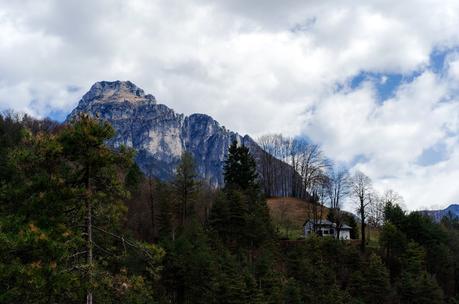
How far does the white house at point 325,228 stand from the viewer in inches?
2440

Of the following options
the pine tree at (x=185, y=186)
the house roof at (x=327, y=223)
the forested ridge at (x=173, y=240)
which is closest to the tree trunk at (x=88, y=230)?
the forested ridge at (x=173, y=240)

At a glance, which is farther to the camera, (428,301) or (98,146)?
(428,301)

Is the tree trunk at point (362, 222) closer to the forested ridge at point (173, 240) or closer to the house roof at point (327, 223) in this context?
the forested ridge at point (173, 240)

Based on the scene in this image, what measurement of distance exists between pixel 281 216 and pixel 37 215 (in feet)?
182

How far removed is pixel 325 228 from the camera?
64188mm

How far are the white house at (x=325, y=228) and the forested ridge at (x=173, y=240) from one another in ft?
6.34

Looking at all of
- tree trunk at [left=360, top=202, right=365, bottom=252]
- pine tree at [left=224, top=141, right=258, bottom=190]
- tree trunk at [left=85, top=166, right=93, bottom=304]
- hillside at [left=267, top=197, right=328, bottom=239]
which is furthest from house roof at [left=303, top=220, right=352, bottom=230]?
tree trunk at [left=85, top=166, right=93, bottom=304]

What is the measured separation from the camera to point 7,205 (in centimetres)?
1204

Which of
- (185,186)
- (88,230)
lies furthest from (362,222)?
(88,230)

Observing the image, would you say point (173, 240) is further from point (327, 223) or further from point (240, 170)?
point (327, 223)

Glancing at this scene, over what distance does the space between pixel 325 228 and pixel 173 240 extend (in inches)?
1285

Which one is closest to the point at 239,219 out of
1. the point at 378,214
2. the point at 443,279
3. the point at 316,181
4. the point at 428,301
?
the point at 428,301

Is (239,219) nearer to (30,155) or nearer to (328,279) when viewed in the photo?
(328,279)

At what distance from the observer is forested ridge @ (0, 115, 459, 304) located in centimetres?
1105
